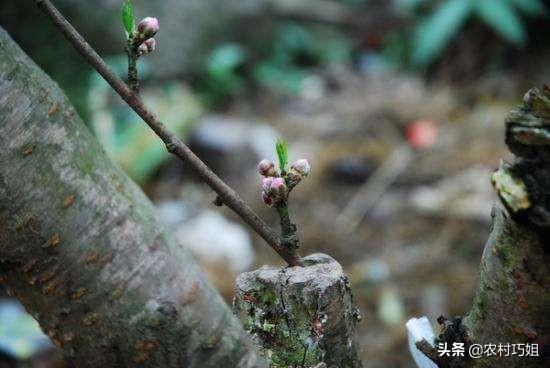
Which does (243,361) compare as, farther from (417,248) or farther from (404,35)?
(404,35)

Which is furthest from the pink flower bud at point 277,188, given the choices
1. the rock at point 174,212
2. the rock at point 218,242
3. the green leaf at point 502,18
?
the green leaf at point 502,18

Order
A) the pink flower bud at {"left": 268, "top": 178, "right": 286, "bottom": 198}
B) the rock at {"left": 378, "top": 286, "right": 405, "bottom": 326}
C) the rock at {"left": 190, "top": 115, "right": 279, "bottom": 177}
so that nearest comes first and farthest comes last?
the pink flower bud at {"left": 268, "top": 178, "right": 286, "bottom": 198}
the rock at {"left": 378, "top": 286, "right": 405, "bottom": 326}
the rock at {"left": 190, "top": 115, "right": 279, "bottom": 177}

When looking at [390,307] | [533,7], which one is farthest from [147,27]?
[533,7]

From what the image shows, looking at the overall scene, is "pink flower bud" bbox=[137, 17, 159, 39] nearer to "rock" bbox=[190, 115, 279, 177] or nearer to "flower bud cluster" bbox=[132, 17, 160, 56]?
"flower bud cluster" bbox=[132, 17, 160, 56]

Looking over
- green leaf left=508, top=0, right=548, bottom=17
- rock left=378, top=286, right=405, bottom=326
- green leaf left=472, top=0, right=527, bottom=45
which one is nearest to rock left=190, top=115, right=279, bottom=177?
rock left=378, top=286, right=405, bottom=326

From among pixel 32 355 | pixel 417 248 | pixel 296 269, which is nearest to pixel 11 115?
pixel 296 269
